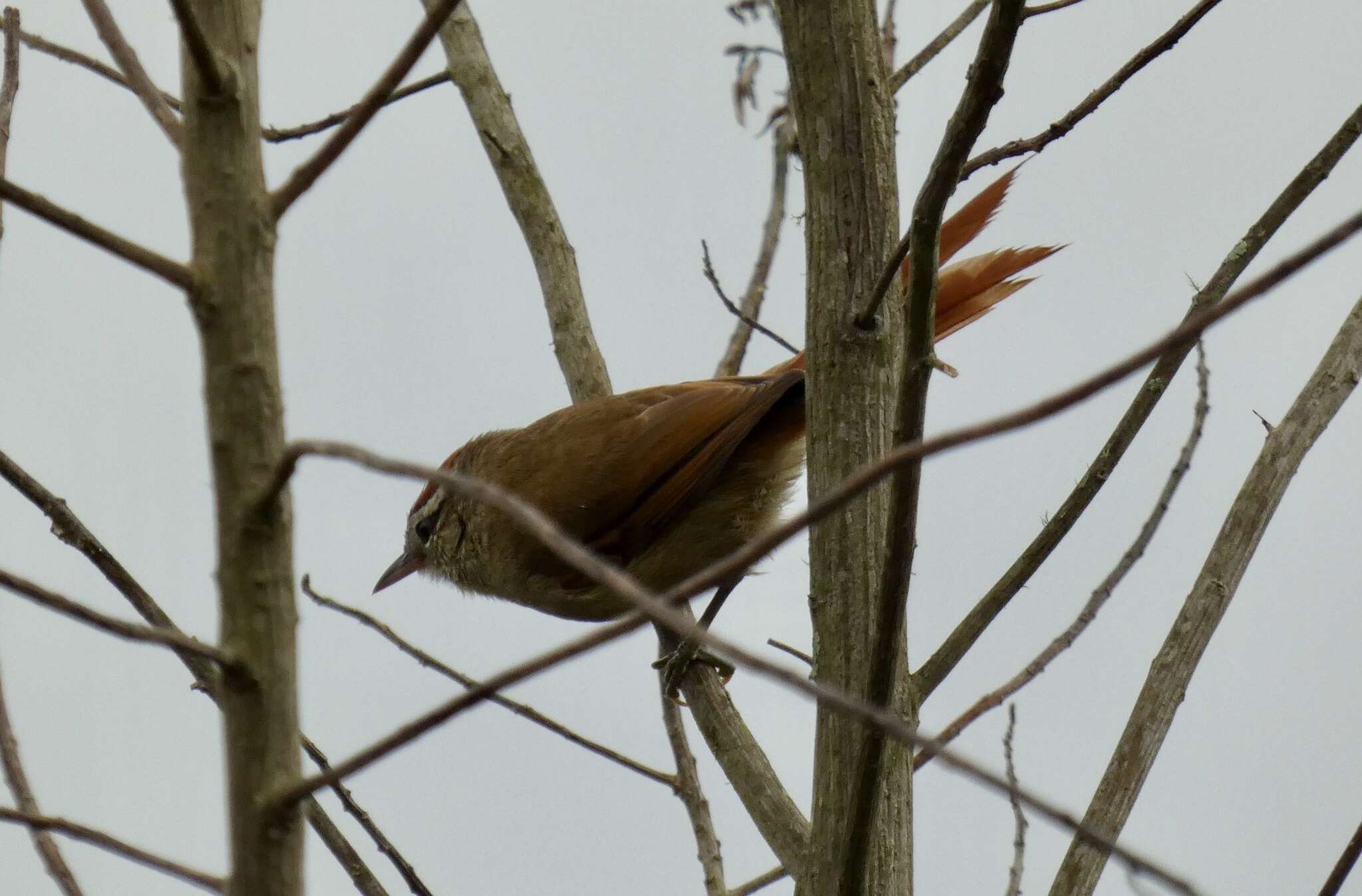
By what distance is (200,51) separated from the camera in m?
1.13

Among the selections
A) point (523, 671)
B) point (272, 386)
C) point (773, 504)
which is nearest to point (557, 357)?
point (773, 504)

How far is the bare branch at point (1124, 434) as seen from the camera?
88.9 inches

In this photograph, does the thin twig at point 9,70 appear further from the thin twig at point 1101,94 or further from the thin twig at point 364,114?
the thin twig at point 1101,94

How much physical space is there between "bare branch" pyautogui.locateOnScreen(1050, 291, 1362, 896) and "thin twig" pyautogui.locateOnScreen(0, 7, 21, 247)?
200 centimetres

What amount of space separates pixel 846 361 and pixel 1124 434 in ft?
1.80

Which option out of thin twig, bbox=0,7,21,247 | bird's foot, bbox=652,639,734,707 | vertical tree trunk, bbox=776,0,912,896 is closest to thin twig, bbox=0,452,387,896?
thin twig, bbox=0,7,21,247

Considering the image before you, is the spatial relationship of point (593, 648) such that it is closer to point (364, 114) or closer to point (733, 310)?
point (364, 114)

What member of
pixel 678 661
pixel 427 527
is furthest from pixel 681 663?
pixel 427 527

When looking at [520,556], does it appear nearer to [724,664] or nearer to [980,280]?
[724,664]

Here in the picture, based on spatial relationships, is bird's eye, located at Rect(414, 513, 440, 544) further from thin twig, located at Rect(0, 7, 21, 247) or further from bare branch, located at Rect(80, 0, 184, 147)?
bare branch, located at Rect(80, 0, 184, 147)

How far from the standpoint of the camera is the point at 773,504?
13.0 feet

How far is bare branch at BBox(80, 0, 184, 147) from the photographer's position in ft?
4.48

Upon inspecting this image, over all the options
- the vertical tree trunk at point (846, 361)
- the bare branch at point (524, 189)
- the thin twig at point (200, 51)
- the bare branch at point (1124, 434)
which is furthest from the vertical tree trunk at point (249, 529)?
the bare branch at point (524, 189)

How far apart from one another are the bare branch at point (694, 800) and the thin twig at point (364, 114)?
2.27 m
